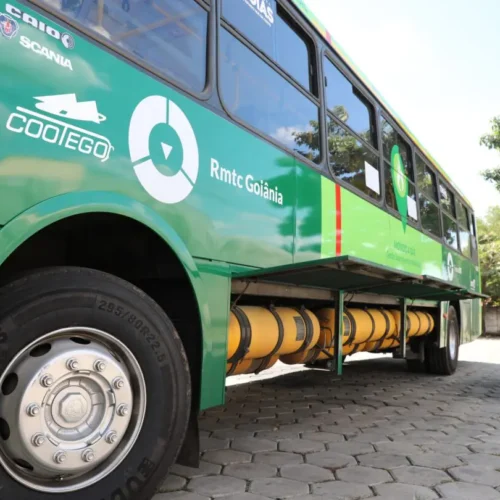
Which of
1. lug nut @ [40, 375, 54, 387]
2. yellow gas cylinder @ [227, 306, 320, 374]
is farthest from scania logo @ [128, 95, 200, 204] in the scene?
yellow gas cylinder @ [227, 306, 320, 374]

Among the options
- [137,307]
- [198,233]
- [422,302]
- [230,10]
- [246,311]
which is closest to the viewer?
[137,307]

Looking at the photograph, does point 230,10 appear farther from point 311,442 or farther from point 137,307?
point 311,442

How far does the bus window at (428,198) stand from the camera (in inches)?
246

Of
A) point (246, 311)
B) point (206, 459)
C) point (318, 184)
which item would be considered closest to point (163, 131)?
point (246, 311)

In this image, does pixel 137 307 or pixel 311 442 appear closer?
pixel 137 307

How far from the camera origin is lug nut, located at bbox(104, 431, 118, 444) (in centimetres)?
179

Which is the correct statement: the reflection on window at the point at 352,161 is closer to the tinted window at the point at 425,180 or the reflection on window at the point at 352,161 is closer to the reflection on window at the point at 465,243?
the tinted window at the point at 425,180

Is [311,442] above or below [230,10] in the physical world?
below

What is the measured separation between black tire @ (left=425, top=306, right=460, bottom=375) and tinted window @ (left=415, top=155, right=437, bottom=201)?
5.82ft

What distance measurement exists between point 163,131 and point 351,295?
2.62 m

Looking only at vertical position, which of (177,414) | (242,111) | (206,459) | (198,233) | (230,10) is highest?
(230,10)

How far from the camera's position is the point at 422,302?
609cm

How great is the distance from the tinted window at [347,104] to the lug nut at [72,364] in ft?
9.48

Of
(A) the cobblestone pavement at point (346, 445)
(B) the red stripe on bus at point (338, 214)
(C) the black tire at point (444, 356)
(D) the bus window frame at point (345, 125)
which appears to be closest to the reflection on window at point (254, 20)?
(D) the bus window frame at point (345, 125)
